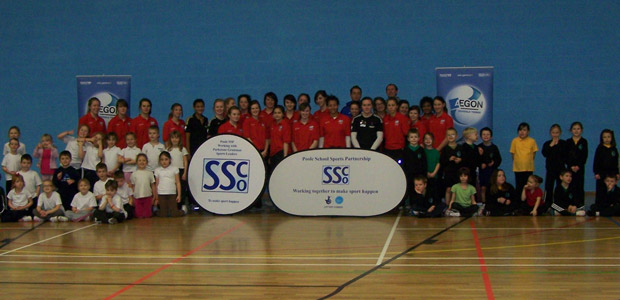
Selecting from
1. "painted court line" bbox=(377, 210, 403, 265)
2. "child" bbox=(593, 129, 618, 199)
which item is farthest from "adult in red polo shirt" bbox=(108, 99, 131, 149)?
"child" bbox=(593, 129, 618, 199)

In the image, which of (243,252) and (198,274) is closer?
(198,274)

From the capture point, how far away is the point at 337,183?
10.6 m

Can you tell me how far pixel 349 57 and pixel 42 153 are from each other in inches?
238

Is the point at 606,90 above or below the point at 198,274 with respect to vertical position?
above

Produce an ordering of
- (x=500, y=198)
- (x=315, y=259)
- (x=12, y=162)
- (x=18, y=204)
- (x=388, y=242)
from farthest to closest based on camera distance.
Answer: (x=12, y=162), (x=18, y=204), (x=500, y=198), (x=388, y=242), (x=315, y=259)

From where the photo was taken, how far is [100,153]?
11.2 m

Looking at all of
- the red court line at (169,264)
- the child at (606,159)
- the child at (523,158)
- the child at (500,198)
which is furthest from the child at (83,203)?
the child at (606,159)

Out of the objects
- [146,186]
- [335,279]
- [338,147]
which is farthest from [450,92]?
[335,279]

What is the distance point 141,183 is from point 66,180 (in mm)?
1326

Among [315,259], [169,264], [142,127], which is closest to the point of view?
[169,264]

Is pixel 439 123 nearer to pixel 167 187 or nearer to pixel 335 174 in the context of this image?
pixel 335 174

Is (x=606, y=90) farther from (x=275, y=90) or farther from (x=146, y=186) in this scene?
(x=146, y=186)

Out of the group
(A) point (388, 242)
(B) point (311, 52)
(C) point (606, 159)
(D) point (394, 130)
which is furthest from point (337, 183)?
(B) point (311, 52)

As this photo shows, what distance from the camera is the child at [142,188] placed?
10.8m
